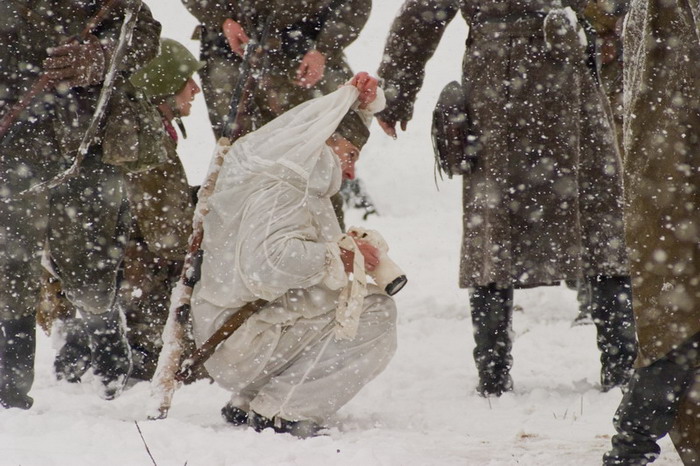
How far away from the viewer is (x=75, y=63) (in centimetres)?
417

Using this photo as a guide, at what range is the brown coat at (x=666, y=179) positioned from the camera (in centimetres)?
279

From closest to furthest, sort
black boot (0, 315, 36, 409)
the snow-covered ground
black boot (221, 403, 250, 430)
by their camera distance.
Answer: the snow-covered ground < black boot (221, 403, 250, 430) < black boot (0, 315, 36, 409)

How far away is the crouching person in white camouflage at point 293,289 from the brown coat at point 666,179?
4.16 ft

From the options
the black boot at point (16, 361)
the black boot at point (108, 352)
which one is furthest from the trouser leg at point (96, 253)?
the black boot at point (16, 361)

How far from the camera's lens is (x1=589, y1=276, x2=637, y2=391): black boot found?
4363 mm

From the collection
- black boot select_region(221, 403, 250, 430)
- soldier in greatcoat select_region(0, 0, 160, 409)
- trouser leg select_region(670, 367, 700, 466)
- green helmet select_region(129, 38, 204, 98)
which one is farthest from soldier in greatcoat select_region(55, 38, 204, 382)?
trouser leg select_region(670, 367, 700, 466)

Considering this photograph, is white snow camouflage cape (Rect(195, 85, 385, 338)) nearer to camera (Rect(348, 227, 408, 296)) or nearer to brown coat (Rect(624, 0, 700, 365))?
camera (Rect(348, 227, 408, 296))

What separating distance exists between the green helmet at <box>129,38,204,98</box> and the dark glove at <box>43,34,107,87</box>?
1.12 metres

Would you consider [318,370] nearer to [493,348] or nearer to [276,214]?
[276,214]

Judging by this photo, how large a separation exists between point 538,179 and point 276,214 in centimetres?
131

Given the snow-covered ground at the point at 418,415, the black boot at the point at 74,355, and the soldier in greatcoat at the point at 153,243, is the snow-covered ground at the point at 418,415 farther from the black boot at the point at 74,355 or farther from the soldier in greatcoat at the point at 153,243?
the soldier in greatcoat at the point at 153,243

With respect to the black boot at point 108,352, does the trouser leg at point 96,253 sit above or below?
above

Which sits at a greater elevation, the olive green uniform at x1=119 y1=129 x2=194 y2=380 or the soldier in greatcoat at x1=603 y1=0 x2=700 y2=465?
the olive green uniform at x1=119 y1=129 x2=194 y2=380

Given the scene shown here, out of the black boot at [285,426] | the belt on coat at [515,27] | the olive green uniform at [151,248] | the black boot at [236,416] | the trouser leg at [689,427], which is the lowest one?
the trouser leg at [689,427]
